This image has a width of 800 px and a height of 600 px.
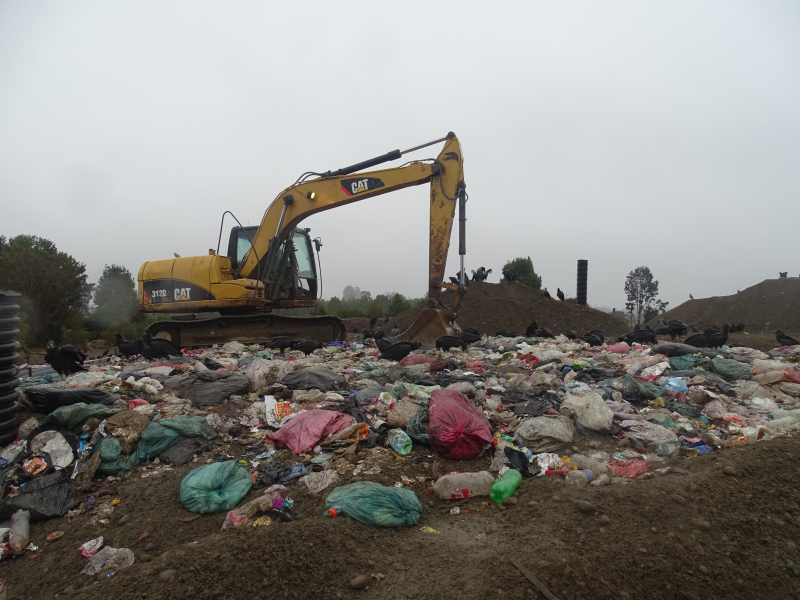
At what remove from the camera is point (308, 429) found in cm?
342

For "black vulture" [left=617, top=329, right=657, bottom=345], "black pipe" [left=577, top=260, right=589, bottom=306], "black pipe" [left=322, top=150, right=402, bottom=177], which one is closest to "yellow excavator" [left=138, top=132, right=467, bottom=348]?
"black pipe" [left=322, top=150, right=402, bottom=177]

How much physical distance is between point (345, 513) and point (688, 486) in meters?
1.82

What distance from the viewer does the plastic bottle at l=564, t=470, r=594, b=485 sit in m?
2.88

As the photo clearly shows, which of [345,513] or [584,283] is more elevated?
[584,283]

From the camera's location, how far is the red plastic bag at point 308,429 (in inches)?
131

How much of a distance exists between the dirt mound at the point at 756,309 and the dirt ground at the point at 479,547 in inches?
551

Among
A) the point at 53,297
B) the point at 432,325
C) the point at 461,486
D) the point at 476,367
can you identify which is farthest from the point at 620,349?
the point at 53,297

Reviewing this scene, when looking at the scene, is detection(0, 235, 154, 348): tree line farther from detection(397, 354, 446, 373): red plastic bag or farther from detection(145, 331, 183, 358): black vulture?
detection(397, 354, 446, 373): red plastic bag

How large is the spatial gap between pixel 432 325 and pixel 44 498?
572 centimetres

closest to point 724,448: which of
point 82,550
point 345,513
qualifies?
point 345,513

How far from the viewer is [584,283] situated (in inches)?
A: 639

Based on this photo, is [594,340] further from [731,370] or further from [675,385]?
[675,385]

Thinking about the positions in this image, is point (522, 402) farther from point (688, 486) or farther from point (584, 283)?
point (584, 283)

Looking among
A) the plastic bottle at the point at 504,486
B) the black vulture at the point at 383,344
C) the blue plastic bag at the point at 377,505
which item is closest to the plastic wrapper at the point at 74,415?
the blue plastic bag at the point at 377,505
